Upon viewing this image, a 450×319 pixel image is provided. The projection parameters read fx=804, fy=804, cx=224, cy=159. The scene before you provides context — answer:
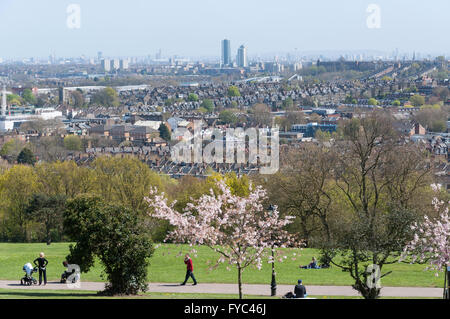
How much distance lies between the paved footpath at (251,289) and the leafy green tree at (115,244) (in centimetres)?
89

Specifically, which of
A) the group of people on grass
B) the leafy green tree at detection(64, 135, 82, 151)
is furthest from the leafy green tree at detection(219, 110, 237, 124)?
the group of people on grass

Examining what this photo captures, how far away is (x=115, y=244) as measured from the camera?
15.1 metres

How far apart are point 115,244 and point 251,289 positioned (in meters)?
3.05

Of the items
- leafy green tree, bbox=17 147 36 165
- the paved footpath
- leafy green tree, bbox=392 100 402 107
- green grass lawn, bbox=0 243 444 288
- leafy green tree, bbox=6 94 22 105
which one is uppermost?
the paved footpath

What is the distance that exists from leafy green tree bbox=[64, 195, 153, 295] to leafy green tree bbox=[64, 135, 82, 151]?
214 ft

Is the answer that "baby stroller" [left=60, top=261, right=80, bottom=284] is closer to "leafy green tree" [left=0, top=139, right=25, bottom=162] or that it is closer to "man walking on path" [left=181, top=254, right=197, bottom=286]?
"man walking on path" [left=181, top=254, right=197, bottom=286]

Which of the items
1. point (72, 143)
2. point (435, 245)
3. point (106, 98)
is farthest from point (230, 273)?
point (106, 98)

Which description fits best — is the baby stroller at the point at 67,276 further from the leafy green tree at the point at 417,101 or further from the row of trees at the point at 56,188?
the leafy green tree at the point at 417,101

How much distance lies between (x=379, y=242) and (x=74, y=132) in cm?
8547

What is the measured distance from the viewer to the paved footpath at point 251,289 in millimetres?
15648

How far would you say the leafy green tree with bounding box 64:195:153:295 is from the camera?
15.0 m

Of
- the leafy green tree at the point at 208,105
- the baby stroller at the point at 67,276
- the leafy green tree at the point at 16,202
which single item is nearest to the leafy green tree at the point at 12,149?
the leafy green tree at the point at 16,202

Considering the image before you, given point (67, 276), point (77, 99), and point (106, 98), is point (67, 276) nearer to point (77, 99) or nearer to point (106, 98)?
point (106, 98)

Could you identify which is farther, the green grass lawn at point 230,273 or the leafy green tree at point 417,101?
the leafy green tree at point 417,101
